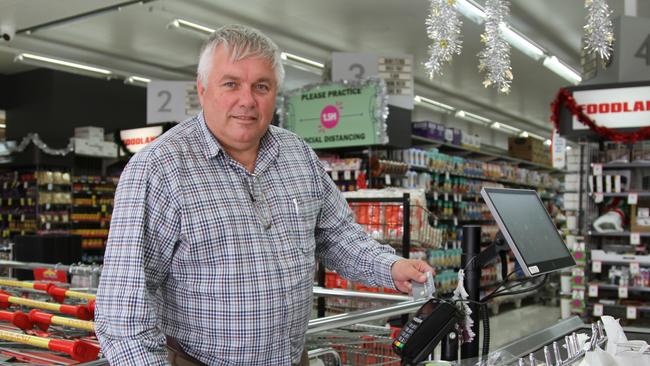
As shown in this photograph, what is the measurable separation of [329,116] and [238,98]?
6.05m

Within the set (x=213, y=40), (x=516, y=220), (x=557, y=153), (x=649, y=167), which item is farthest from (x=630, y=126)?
(x=213, y=40)

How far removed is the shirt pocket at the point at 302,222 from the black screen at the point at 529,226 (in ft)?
1.58

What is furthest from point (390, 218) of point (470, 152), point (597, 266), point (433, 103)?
point (433, 103)

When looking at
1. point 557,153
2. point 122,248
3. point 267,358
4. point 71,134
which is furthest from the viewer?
point 71,134

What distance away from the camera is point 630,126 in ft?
21.3

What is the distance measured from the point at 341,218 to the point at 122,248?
28.2 inches

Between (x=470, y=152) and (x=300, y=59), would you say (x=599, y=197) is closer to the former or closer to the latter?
(x=470, y=152)

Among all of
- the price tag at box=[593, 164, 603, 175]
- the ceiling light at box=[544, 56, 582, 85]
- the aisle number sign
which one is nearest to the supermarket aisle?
the price tag at box=[593, 164, 603, 175]

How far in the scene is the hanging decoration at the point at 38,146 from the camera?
11438mm

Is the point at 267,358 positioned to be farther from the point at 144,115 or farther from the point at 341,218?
the point at 144,115

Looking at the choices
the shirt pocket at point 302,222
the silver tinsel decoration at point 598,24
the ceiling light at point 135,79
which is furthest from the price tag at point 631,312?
the ceiling light at point 135,79

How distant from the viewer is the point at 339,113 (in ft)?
24.9

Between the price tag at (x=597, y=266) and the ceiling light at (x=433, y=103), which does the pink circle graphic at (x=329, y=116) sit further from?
the ceiling light at (x=433, y=103)

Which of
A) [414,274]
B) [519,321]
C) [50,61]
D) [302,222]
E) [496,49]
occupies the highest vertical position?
[50,61]
